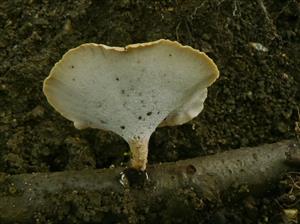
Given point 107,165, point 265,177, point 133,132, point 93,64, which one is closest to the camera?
point 93,64

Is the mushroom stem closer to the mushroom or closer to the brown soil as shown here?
the mushroom

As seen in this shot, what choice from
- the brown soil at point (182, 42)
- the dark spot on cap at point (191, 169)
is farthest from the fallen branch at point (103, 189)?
the brown soil at point (182, 42)

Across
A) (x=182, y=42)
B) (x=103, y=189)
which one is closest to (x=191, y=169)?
(x=103, y=189)

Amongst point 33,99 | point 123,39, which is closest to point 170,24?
point 123,39

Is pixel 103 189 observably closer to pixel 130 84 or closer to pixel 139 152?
pixel 139 152

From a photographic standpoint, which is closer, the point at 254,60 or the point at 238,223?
the point at 238,223

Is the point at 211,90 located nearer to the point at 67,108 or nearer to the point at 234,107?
the point at 234,107

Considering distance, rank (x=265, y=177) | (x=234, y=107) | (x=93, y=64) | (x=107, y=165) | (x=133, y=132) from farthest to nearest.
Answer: (x=234, y=107) < (x=107, y=165) < (x=265, y=177) < (x=133, y=132) < (x=93, y=64)
